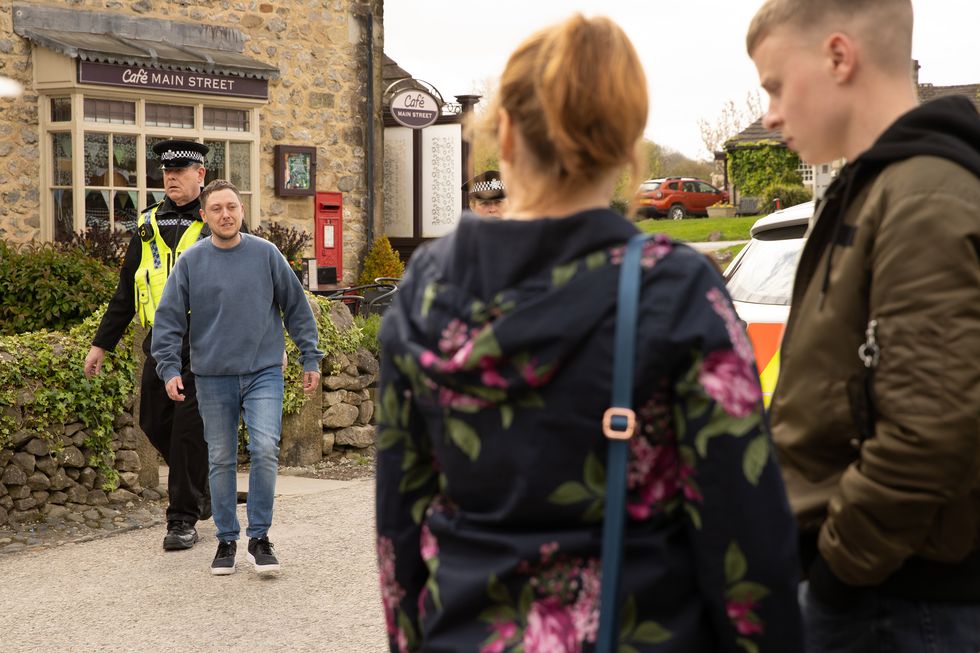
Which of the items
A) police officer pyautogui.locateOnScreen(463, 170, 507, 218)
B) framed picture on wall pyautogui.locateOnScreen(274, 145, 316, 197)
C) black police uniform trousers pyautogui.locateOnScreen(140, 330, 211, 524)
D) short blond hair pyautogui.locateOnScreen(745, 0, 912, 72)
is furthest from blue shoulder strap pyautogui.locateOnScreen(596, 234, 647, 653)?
framed picture on wall pyautogui.locateOnScreen(274, 145, 316, 197)

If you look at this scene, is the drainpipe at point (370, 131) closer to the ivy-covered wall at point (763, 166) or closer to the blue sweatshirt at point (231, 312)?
the blue sweatshirt at point (231, 312)

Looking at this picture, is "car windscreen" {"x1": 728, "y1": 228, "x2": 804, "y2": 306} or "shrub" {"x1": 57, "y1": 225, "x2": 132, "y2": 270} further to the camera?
"shrub" {"x1": 57, "y1": 225, "x2": 132, "y2": 270}

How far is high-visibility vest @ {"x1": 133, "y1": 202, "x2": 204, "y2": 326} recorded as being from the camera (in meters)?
7.07

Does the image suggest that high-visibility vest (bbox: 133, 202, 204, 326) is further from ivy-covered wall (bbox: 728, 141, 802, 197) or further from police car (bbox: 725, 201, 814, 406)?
ivy-covered wall (bbox: 728, 141, 802, 197)

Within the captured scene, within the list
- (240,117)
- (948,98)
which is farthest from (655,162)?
(948,98)

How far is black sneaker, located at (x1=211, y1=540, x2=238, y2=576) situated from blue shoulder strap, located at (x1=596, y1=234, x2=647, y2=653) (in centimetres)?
466

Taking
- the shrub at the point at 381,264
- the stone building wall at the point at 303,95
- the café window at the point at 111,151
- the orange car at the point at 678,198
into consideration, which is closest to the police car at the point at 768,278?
the café window at the point at 111,151

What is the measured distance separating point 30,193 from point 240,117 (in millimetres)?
3230

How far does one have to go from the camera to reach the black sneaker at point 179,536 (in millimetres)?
6695

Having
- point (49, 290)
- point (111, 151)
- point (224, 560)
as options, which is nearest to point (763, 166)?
point (111, 151)

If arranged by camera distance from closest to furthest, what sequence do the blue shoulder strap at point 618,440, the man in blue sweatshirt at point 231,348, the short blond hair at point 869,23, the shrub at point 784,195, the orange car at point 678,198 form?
1. the blue shoulder strap at point 618,440
2. the short blond hair at point 869,23
3. the man in blue sweatshirt at point 231,348
4. the shrub at point 784,195
5. the orange car at point 678,198

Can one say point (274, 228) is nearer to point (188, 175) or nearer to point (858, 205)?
point (188, 175)

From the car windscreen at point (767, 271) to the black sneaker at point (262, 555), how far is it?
2.50 meters

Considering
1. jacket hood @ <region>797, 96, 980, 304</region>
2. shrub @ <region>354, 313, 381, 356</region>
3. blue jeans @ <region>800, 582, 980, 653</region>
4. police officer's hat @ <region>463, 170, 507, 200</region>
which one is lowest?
shrub @ <region>354, 313, 381, 356</region>
